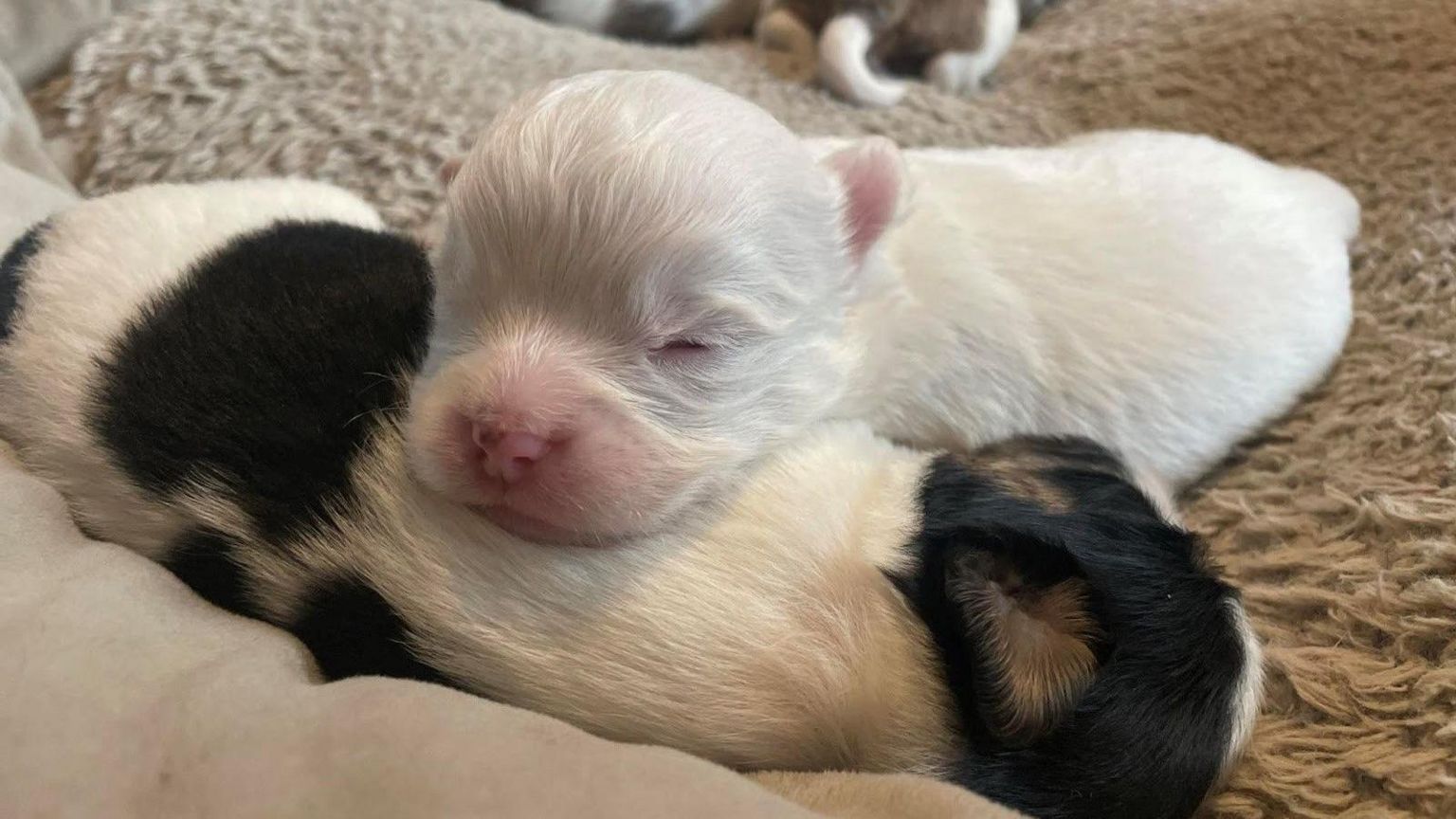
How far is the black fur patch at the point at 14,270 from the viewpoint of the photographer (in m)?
1.35

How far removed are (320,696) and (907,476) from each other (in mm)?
712

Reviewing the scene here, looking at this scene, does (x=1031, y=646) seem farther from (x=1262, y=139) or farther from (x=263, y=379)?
(x=1262, y=139)

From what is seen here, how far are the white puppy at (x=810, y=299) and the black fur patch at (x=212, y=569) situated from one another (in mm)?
243

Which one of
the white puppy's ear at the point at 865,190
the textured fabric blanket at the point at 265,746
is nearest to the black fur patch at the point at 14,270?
the textured fabric blanket at the point at 265,746

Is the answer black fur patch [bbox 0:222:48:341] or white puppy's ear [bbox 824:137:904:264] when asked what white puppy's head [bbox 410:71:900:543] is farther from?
black fur patch [bbox 0:222:48:341]

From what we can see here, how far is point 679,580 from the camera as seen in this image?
1.17 meters

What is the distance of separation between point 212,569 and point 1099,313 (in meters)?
1.27

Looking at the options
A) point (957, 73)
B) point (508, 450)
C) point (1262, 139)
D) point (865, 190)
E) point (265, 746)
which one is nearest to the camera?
point (265, 746)

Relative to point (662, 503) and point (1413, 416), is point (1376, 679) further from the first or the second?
point (662, 503)

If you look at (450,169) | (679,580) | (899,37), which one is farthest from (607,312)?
(899,37)

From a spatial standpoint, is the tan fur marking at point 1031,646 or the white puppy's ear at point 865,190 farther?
the white puppy's ear at point 865,190

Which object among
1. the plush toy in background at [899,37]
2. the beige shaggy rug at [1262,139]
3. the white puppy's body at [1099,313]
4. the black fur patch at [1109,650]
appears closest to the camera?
the black fur patch at [1109,650]

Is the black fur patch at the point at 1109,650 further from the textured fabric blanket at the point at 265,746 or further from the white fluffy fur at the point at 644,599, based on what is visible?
the textured fabric blanket at the point at 265,746

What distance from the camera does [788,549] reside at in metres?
1.20
